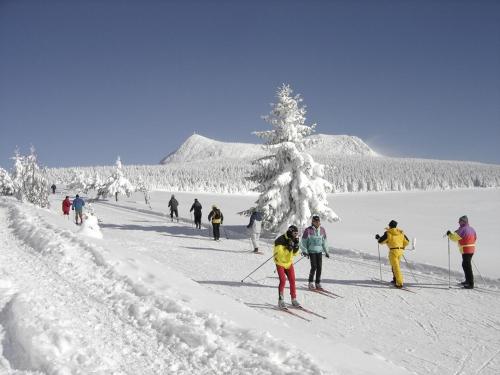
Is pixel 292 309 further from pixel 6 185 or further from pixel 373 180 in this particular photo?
pixel 373 180

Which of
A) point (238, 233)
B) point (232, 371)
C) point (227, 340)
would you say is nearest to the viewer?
point (232, 371)

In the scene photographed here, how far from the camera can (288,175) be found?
21266 mm

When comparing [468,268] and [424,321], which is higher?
[468,268]

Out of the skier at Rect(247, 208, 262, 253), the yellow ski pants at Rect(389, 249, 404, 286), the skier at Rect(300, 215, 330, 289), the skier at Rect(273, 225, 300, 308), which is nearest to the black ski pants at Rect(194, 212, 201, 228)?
the skier at Rect(247, 208, 262, 253)

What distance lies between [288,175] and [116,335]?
15369mm

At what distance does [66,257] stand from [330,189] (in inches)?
540

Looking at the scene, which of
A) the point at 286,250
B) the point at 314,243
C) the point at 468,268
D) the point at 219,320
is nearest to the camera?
the point at 219,320

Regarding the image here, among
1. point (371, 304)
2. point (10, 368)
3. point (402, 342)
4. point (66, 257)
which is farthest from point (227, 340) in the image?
point (66, 257)

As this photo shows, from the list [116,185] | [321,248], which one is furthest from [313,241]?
Answer: [116,185]

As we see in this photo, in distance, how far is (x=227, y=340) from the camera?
6.34m

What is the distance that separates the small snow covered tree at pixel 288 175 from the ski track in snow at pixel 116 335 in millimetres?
12335

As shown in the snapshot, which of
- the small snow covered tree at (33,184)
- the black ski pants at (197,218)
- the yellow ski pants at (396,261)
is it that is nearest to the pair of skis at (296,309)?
the yellow ski pants at (396,261)

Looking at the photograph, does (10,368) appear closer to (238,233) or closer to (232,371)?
(232,371)

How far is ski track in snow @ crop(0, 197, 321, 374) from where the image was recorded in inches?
224
